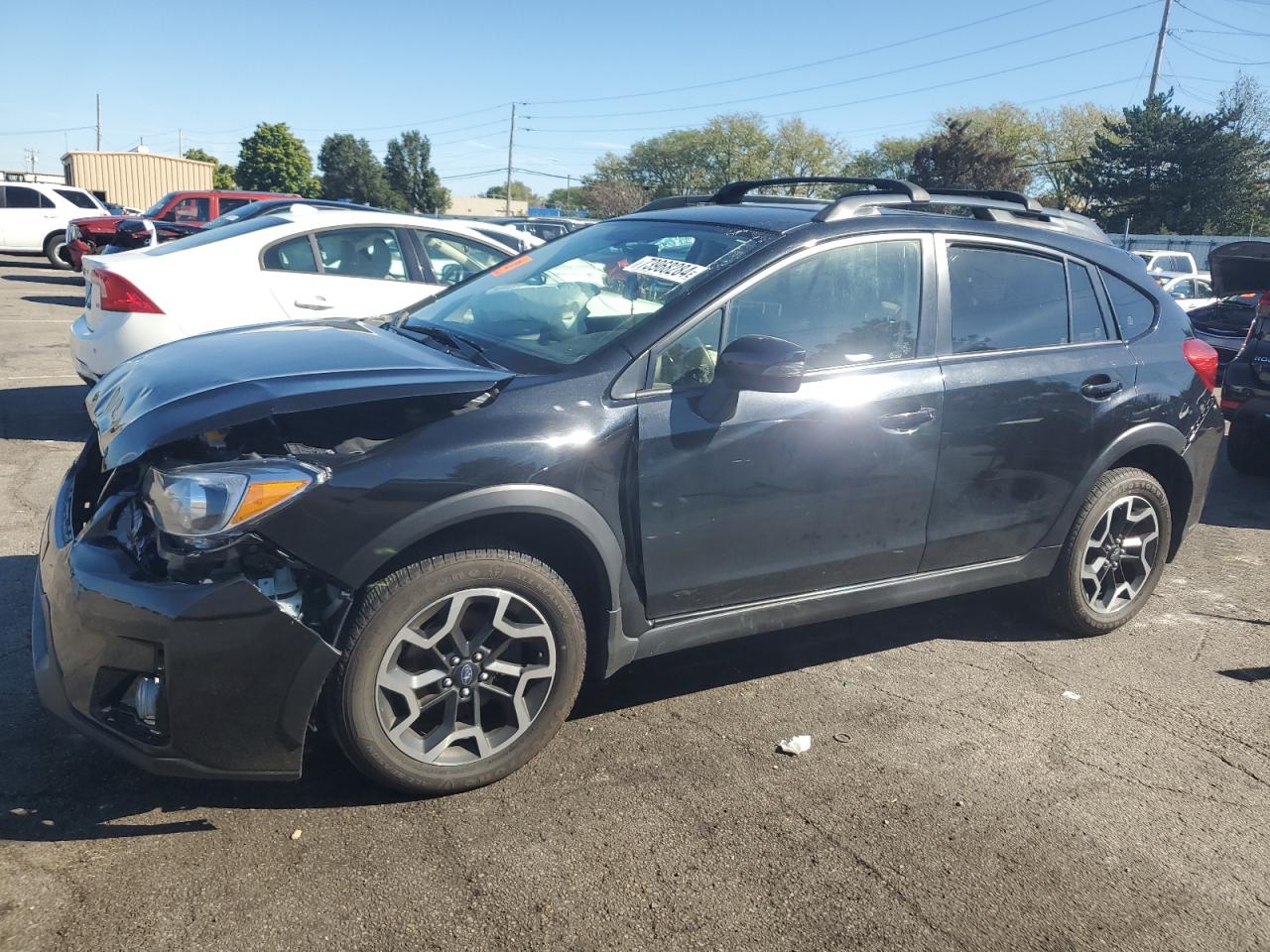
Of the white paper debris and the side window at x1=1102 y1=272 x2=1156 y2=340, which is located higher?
the side window at x1=1102 y1=272 x2=1156 y2=340

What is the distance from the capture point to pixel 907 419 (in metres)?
3.65

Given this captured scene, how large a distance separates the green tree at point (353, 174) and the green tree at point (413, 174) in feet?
3.84

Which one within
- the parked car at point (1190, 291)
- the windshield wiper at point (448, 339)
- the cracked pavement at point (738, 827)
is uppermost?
the parked car at point (1190, 291)

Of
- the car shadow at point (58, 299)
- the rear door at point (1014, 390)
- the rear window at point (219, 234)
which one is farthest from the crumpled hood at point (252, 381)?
the car shadow at point (58, 299)

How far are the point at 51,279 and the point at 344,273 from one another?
680 inches

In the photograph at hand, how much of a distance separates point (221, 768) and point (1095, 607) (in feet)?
12.1

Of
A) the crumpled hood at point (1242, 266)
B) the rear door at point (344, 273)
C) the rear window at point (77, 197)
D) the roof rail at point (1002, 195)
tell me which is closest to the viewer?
the roof rail at point (1002, 195)

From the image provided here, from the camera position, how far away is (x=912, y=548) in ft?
12.5

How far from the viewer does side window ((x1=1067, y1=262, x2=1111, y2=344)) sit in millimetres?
4289

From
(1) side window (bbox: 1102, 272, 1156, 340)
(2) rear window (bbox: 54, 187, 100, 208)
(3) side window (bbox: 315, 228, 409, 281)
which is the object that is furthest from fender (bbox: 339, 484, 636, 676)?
(2) rear window (bbox: 54, 187, 100, 208)

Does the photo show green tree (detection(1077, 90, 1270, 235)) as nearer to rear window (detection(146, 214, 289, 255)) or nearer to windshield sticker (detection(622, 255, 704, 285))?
rear window (detection(146, 214, 289, 255))

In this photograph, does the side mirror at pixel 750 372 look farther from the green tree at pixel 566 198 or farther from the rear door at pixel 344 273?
the green tree at pixel 566 198

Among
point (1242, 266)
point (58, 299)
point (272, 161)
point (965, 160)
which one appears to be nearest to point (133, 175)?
point (272, 161)

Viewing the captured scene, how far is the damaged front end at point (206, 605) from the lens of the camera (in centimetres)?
258
